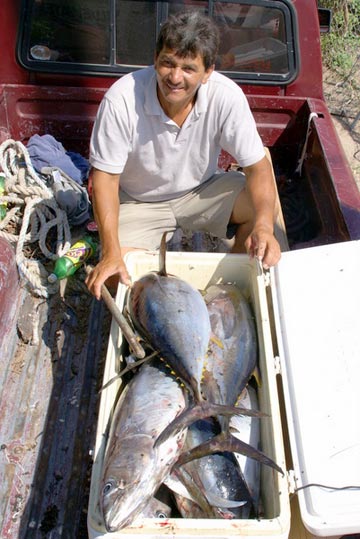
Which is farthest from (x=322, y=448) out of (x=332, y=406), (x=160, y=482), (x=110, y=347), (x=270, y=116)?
(x=270, y=116)

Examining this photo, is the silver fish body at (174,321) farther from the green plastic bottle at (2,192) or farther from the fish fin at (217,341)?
the green plastic bottle at (2,192)

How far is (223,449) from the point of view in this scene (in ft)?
5.47

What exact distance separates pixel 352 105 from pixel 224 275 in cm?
371

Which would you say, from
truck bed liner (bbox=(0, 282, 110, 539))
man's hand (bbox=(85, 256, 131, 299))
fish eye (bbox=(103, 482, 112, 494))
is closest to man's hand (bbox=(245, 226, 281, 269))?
man's hand (bbox=(85, 256, 131, 299))

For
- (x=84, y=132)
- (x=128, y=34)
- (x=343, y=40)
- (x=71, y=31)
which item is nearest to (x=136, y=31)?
(x=128, y=34)

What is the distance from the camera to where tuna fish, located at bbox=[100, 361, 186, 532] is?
1.48m

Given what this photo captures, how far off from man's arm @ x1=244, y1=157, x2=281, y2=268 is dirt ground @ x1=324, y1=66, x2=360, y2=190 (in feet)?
8.02

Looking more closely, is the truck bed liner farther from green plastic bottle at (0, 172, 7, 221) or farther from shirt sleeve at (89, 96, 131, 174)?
shirt sleeve at (89, 96, 131, 174)

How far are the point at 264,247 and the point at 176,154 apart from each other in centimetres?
69

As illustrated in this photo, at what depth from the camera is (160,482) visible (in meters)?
1.60

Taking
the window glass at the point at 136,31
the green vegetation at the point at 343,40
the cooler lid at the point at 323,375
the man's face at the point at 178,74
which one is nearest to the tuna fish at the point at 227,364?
the cooler lid at the point at 323,375

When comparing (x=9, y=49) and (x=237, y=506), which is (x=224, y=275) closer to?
(x=237, y=506)

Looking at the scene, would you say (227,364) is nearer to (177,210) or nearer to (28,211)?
(177,210)

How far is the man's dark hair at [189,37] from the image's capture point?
2.02 m
